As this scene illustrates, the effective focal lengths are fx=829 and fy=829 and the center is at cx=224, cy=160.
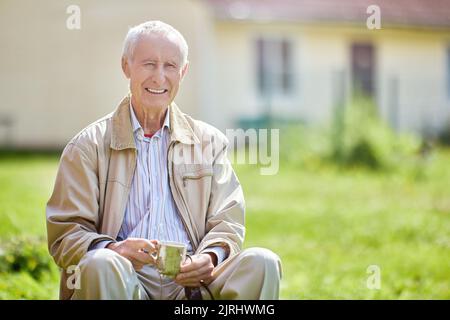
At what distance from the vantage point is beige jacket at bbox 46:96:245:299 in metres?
3.44

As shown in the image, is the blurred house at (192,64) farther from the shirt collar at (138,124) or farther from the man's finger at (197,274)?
the man's finger at (197,274)

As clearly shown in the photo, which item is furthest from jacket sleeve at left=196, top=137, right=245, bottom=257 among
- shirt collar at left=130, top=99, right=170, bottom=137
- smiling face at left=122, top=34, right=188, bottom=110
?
smiling face at left=122, top=34, right=188, bottom=110

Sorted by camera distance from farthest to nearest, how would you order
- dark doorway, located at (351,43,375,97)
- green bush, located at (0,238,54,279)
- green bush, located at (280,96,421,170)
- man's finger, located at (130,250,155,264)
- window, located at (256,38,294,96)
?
dark doorway, located at (351,43,375,97) → window, located at (256,38,294,96) → green bush, located at (280,96,421,170) → green bush, located at (0,238,54,279) → man's finger, located at (130,250,155,264)

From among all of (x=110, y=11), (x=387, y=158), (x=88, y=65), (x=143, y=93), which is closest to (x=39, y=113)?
(x=88, y=65)

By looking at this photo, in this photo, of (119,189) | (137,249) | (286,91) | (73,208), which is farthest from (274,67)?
(137,249)

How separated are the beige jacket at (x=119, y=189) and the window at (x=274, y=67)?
14121mm

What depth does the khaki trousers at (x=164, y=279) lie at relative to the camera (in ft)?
10.2

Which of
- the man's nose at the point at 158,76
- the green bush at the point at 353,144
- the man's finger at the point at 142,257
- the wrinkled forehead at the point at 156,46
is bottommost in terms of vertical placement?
the green bush at the point at 353,144

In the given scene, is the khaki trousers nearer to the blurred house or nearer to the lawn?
the lawn

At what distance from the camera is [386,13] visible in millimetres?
19375

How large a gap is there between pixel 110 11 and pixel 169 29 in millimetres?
14157

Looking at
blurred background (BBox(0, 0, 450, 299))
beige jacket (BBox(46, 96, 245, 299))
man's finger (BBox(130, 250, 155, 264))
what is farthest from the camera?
blurred background (BBox(0, 0, 450, 299))

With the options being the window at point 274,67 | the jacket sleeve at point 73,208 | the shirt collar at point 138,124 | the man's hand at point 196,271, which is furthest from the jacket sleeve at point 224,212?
the window at point 274,67
